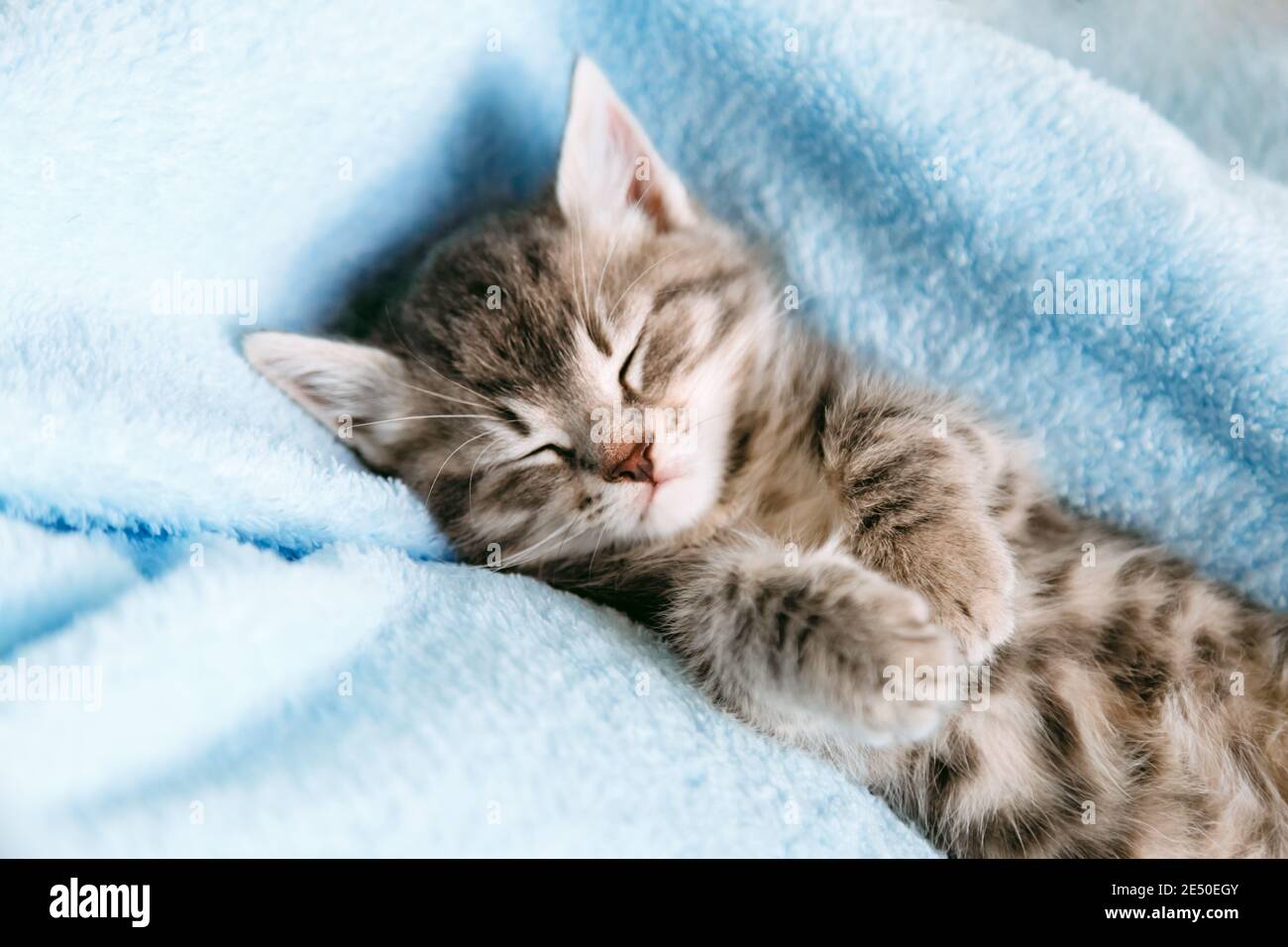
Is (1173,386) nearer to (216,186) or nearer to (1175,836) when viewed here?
(1175,836)

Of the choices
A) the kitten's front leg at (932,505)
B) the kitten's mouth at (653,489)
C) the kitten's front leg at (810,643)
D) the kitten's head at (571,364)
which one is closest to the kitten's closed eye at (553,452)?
the kitten's head at (571,364)

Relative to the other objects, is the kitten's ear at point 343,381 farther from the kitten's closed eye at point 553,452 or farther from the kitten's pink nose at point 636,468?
the kitten's pink nose at point 636,468

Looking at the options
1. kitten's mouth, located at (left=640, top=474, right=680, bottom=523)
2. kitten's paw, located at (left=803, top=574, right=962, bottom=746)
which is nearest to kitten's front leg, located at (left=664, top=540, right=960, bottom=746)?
kitten's paw, located at (left=803, top=574, right=962, bottom=746)

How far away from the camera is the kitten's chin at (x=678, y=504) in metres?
1.17

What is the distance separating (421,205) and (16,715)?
36.9 inches

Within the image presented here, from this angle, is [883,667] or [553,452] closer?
[883,667]

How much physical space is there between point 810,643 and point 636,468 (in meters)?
0.33

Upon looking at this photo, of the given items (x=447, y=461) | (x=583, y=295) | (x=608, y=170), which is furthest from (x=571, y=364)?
(x=608, y=170)

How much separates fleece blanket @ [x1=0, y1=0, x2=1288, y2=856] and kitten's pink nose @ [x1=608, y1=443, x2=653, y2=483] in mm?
174

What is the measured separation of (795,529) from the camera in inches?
47.4

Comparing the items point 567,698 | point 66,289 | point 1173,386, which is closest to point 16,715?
point 567,698

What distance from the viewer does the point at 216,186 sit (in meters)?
1.21

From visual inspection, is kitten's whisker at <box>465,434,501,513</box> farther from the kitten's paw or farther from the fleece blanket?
the kitten's paw

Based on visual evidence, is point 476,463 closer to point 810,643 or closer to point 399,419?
point 399,419
